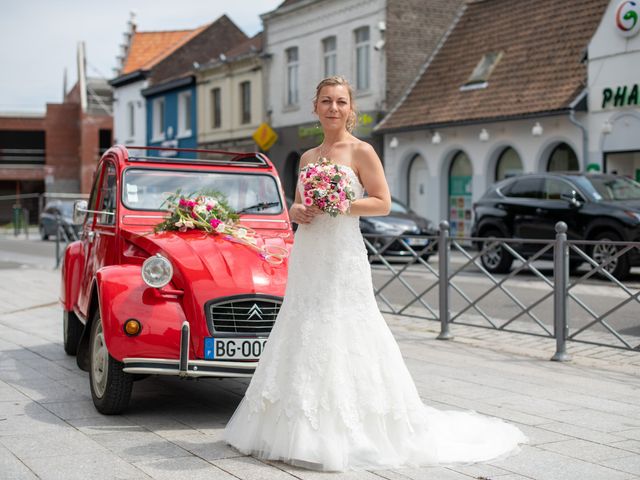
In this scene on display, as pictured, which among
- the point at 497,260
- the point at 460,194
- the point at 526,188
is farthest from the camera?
the point at 460,194

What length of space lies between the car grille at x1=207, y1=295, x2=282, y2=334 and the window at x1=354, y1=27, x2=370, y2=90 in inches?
1064

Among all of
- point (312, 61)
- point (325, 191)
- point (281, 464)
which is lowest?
point (281, 464)

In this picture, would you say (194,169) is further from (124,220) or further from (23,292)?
(23,292)

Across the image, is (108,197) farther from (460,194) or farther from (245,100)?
(245,100)

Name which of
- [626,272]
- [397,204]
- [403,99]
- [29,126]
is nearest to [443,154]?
[403,99]

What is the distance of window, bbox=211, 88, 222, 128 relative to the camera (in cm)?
4266

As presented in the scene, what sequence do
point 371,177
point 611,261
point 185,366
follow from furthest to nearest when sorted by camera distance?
point 611,261 → point 185,366 → point 371,177

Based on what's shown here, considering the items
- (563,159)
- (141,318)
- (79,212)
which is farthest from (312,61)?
(141,318)

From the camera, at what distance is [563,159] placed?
25.8 m

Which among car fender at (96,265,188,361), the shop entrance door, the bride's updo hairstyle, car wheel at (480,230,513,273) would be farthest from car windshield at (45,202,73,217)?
the bride's updo hairstyle

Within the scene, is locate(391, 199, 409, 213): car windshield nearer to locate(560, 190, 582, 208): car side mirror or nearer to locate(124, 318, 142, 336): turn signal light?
locate(560, 190, 582, 208): car side mirror

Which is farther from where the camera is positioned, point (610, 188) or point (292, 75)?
point (292, 75)

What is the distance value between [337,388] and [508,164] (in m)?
23.4

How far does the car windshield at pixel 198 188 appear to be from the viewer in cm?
813
